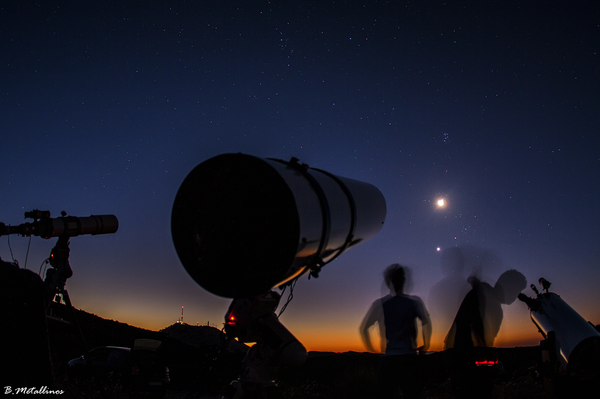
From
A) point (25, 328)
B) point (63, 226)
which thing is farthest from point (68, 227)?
point (25, 328)

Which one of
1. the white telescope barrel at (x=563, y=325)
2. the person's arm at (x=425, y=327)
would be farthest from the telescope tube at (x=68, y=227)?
the white telescope barrel at (x=563, y=325)

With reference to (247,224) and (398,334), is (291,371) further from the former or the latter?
(247,224)

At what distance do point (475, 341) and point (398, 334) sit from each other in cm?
131

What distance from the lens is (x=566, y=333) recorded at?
5.59 m

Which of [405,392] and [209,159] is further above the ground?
[209,159]

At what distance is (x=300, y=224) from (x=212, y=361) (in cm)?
152

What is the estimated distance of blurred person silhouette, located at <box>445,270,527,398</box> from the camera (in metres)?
4.50

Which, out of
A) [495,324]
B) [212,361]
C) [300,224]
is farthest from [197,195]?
[495,324]

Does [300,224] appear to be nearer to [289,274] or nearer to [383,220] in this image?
[289,274]

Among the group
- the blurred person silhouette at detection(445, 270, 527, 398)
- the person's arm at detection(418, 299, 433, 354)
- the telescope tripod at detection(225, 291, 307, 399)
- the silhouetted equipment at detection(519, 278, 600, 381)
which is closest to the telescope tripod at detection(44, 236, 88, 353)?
the telescope tripod at detection(225, 291, 307, 399)

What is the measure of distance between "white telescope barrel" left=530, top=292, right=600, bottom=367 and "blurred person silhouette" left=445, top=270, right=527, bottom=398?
1574 mm

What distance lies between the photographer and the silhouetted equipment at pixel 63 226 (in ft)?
11.0

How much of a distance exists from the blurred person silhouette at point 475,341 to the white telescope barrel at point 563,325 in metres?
1.57

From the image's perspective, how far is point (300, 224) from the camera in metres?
2.21
